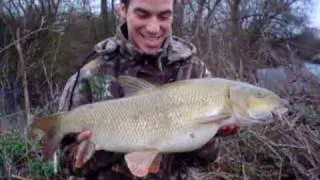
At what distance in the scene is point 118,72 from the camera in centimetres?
328

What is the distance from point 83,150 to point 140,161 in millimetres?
343

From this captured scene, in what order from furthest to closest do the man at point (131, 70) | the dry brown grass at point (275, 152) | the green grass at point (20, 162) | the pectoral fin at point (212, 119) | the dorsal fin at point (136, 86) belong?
the green grass at point (20, 162) < the dry brown grass at point (275, 152) < the man at point (131, 70) < the dorsal fin at point (136, 86) < the pectoral fin at point (212, 119)

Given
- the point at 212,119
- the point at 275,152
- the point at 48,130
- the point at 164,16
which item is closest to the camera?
the point at 212,119

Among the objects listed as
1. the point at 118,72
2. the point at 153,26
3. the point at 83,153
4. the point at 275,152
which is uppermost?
the point at 153,26

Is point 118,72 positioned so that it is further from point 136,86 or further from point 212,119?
point 212,119

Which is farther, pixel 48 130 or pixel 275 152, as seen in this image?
pixel 275 152

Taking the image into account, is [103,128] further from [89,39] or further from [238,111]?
[89,39]

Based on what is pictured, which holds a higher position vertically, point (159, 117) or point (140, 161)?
point (159, 117)

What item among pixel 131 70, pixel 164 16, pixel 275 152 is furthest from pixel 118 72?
pixel 275 152

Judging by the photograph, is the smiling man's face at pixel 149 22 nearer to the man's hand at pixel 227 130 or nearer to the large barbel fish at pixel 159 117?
the large barbel fish at pixel 159 117

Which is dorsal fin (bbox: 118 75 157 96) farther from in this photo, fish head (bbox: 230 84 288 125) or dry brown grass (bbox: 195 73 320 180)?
dry brown grass (bbox: 195 73 320 180)

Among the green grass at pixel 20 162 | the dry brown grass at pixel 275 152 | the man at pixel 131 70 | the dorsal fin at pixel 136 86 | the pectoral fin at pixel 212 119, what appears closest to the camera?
the pectoral fin at pixel 212 119

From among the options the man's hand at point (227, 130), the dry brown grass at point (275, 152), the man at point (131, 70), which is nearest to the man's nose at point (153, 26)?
the man at point (131, 70)

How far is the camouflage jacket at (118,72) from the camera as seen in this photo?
3.22m
